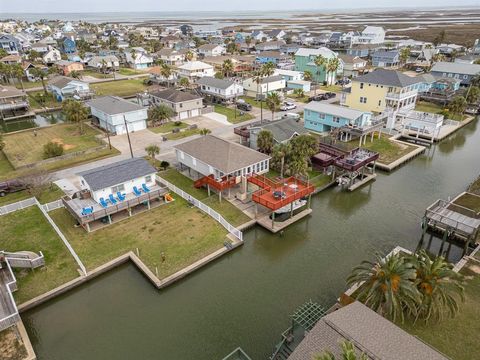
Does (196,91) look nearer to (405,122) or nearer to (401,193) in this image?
(405,122)

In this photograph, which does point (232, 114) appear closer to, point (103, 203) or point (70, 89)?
point (70, 89)

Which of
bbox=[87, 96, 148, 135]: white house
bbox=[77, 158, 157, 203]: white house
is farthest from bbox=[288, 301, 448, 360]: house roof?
bbox=[87, 96, 148, 135]: white house

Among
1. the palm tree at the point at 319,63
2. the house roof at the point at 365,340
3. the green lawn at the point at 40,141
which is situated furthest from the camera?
the palm tree at the point at 319,63

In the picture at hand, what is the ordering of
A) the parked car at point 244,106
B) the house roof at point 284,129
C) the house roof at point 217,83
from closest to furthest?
the house roof at point 284,129
the parked car at point 244,106
the house roof at point 217,83

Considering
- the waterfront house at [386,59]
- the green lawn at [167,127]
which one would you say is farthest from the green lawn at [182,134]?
the waterfront house at [386,59]

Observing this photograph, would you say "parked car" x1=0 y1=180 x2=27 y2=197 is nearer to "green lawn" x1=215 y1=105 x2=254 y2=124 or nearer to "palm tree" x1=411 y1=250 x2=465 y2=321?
"green lawn" x1=215 y1=105 x2=254 y2=124

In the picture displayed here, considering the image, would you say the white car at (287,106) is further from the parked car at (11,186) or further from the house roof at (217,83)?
the parked car at (11,186)

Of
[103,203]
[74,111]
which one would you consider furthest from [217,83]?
[103,203]
